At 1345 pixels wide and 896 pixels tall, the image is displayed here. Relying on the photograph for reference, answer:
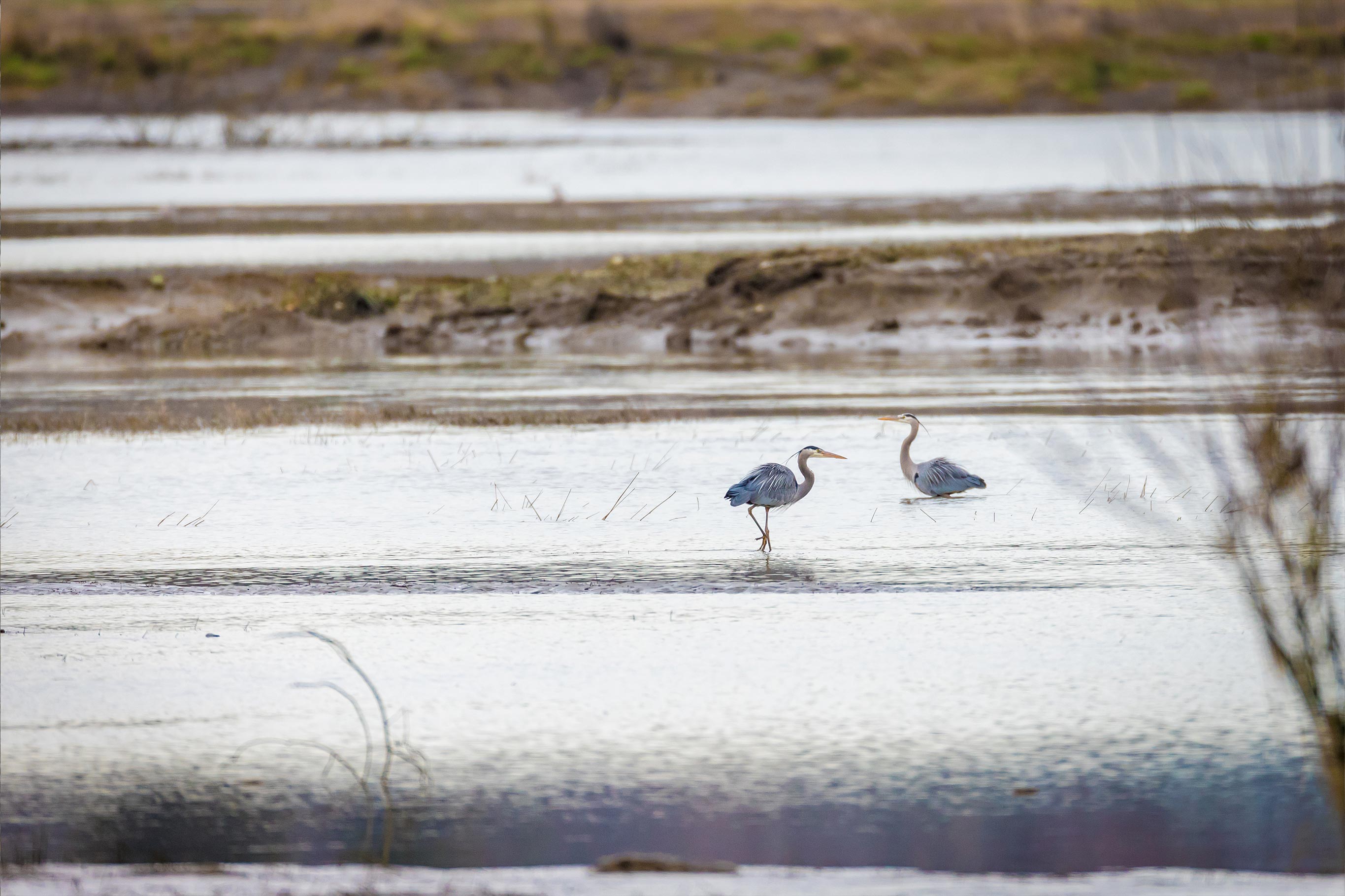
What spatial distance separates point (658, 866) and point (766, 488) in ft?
15.9

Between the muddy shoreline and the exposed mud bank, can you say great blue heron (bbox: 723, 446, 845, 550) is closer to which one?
the muddy shoreline

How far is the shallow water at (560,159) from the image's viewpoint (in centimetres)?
4297

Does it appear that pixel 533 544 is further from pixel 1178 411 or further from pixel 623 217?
pixel 623 217

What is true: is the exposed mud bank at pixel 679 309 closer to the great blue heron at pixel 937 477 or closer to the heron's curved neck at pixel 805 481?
the great blue heron at pixel 937 477

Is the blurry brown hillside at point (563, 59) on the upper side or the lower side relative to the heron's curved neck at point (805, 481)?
upper

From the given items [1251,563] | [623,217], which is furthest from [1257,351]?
[623,217]

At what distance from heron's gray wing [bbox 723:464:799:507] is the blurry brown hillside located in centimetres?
6867

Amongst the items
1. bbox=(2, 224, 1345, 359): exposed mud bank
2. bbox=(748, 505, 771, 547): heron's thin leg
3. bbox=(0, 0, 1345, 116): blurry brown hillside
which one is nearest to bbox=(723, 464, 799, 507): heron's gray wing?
bbox=(748, 505, 771, 547): heron's thin leg

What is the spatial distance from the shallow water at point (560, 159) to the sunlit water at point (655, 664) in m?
16.4

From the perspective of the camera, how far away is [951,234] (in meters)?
31.6

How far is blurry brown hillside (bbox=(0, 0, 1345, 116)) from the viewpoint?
85750 millimetres

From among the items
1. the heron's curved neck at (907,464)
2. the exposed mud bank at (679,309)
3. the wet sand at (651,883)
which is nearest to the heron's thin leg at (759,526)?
the heron's curved neck at (907,464)

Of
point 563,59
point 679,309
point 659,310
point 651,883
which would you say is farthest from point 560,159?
point 651,883

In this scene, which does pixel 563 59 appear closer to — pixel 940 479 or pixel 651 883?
pixel 940 479
